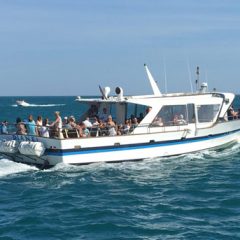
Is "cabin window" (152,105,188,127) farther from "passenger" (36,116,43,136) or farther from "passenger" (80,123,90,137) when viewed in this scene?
"passenger" (36,116,43,136)

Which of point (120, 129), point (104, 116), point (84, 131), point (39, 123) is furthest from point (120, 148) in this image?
point (39, 123)

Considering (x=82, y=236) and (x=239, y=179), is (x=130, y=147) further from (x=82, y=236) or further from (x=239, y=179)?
(x=82, y=236)

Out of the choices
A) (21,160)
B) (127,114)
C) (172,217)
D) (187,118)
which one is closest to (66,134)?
(21,160)

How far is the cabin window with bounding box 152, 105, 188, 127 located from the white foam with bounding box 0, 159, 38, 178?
569 centimetres

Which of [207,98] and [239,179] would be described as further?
[207,98]

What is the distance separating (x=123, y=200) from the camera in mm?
16281

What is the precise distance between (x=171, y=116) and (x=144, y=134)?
6.57 feet

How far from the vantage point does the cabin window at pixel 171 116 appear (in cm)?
2344

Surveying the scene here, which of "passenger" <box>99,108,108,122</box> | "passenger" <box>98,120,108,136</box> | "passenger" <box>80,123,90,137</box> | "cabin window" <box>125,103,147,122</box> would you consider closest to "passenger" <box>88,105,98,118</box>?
"passenger" <box>99,108,108,122</box>

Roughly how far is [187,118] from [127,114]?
2.66m

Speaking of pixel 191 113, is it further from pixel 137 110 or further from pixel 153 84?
pixel 137 110

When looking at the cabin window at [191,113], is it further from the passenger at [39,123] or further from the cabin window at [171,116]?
the passenger at [39,123]

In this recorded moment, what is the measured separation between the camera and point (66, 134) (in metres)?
21.4

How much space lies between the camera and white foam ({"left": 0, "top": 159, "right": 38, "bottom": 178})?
66.7ft
